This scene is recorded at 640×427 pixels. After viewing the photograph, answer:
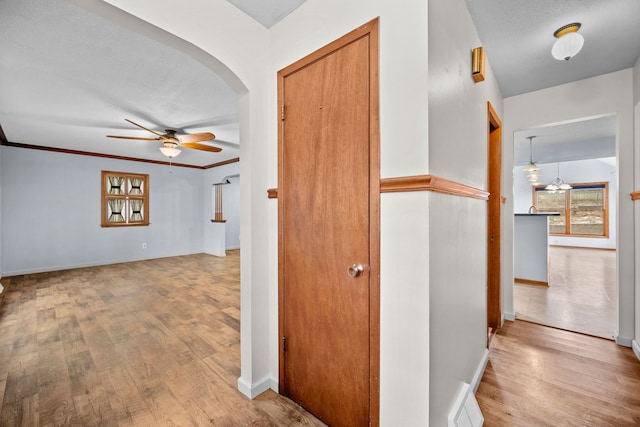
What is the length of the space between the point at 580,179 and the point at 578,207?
0.87 m

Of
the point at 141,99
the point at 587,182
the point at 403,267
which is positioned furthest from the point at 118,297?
the point at 587,182

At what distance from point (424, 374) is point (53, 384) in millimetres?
2446

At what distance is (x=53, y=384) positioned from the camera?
1.85m

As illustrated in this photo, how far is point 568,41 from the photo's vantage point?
1.71 meters

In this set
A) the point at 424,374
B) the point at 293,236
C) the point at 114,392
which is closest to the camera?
the point at 424,374

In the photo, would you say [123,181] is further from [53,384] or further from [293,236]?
[293,236]

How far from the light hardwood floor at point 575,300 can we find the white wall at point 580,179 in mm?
3226

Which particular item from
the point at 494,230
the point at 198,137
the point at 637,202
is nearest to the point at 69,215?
the point at 198,137

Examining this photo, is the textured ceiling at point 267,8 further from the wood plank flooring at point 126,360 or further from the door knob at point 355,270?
the wood plank flooring at point 126,360

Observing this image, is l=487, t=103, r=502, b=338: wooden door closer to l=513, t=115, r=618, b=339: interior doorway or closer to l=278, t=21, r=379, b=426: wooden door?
l=513, t=115, r=618, b=339: interior doorway

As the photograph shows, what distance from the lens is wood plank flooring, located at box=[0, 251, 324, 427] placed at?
1570mm

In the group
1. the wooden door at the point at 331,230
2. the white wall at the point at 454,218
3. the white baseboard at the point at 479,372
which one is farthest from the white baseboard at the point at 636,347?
the wooden door at the point at 331,230

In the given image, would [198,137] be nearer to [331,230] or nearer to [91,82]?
[91,82]

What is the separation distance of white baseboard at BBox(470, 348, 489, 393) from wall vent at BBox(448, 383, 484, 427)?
185 mm
